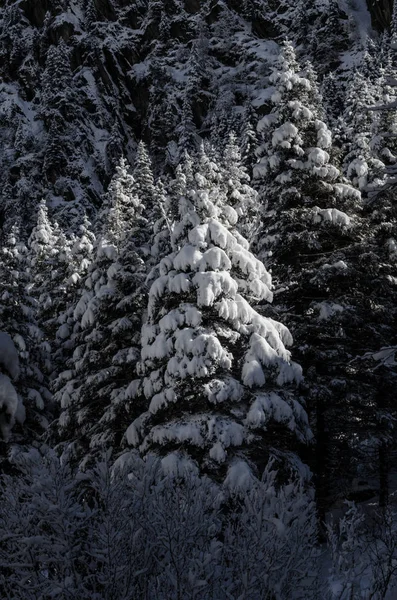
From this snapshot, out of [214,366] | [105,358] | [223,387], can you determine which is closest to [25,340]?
[105,358]

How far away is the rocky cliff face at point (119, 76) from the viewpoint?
3935 inches

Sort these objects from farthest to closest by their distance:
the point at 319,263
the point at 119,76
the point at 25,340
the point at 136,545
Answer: the point at 119,76 < the point at 25,340 < the point at 319,263 < the point at 136,545

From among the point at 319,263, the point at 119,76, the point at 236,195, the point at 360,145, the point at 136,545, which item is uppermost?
the point at 119,76

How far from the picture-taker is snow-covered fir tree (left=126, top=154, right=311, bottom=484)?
11.8 m

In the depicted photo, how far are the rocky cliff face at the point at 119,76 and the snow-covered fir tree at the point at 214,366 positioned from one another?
7882 centimetres

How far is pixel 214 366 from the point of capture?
40.1 ft

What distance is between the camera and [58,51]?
375ft

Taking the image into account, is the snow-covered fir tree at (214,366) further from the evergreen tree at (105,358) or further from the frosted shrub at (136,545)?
the frosted shrub at (136,545)

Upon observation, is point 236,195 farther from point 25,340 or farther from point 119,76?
point 119,76

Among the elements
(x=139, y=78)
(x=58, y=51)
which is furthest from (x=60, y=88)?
(x=139, y=78)

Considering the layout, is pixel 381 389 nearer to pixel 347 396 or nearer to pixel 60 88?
pixel 347 396

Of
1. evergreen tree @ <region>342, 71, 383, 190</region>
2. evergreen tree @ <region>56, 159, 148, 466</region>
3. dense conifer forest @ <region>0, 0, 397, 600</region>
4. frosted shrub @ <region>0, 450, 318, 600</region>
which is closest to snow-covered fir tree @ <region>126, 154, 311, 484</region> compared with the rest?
dense conifer forest @ <region>0, 0, 397, 600</region>

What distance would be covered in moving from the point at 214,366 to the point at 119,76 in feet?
413

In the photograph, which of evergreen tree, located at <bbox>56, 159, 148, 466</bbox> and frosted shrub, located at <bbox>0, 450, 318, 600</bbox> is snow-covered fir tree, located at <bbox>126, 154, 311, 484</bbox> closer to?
evergreen tree, located at <bbox>56, 159, 148, 466</bbox>
